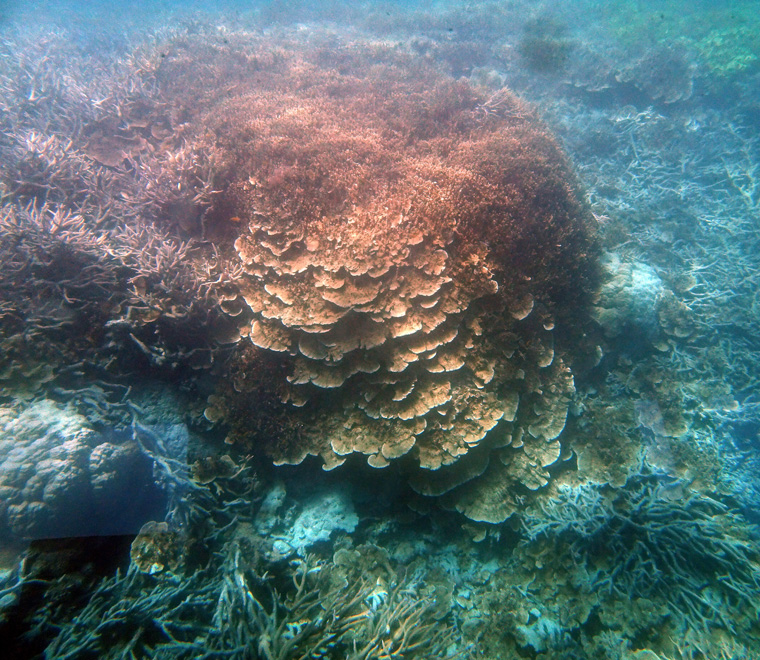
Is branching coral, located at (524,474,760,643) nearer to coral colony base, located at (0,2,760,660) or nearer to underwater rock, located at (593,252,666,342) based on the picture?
coral colony base, located at (0,2,760,660)

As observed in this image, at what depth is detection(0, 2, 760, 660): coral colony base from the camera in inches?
122

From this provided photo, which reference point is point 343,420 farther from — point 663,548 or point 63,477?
point 663,548

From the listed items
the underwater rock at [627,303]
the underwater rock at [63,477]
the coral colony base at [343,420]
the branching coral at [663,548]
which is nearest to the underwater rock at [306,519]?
the coral colony base at [343,420]

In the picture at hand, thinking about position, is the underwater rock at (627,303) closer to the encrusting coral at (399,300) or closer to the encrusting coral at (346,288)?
the encrusting coral at (346,288)

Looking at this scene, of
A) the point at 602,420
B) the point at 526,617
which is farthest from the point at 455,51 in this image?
the point at 526,617

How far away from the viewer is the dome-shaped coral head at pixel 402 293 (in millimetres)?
3703

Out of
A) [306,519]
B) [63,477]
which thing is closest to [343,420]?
[306,519]

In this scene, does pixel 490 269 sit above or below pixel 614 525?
above

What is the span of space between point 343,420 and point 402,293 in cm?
164

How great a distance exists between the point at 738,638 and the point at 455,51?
57.5 feet

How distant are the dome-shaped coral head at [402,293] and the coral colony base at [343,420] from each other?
0.03 metres

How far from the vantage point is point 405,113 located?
19.5 ft

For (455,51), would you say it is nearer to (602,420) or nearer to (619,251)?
(619,251)

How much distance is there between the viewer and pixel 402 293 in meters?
3.70
